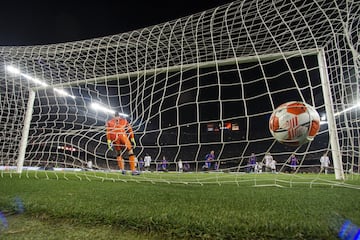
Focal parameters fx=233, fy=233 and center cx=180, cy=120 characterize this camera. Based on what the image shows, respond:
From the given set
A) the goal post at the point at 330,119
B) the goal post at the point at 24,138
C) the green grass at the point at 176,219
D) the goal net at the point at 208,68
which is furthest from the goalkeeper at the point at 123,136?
the goal post at the point at 330,119

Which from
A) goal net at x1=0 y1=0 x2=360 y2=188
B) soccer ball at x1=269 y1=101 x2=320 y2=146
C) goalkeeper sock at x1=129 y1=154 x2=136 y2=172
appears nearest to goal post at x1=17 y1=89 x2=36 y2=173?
goal net at x1=0 y1=0 x2=360 y2=188

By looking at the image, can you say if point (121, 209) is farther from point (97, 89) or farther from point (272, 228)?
point (97, 89)

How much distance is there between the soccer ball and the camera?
2.46 meters

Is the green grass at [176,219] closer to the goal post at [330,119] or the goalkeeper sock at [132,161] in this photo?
the goal post at [330,119]

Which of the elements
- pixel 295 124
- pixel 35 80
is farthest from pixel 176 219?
pixel 35 80

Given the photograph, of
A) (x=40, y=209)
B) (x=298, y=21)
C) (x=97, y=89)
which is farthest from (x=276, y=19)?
(x=97, y=89)

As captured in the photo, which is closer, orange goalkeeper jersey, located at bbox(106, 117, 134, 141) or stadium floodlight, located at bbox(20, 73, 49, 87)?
orange goalkeeper jersey, located at bbox(106, 117, 134, 141)

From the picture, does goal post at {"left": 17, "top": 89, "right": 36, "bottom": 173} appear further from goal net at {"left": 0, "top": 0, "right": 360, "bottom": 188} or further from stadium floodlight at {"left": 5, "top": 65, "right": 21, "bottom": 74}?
stadium floodlight at {"left": 5, "top": 65, "right": 21, "bottom": 74}

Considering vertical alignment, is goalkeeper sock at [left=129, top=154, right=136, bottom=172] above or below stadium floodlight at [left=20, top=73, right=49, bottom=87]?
below

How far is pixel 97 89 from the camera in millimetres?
5043

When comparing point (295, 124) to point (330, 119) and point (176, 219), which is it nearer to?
point (330, 119)

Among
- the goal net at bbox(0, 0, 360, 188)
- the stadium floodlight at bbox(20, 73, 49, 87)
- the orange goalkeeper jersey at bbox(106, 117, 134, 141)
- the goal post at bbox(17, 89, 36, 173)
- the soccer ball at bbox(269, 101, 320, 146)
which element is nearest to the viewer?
the soccer ball at bbox(269, 101, 320, 146)

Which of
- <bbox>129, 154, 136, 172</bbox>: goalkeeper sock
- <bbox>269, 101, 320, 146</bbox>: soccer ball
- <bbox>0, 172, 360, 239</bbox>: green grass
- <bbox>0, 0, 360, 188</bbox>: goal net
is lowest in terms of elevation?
<bbox>0, 172, 360, 239</bbox>: green grass

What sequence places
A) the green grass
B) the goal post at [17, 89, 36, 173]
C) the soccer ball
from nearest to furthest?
the green grass
the soccer ball
the goal post at [17, 89, 36, 173]
